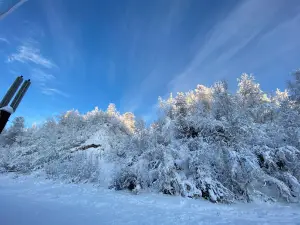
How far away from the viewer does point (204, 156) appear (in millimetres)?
9930

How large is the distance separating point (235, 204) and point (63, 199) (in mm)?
7097

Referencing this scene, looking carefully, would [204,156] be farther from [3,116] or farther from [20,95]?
[3,116]

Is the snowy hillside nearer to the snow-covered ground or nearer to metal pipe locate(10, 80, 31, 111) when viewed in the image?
the snow-covered ground

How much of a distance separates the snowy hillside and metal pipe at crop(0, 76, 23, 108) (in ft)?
23.7

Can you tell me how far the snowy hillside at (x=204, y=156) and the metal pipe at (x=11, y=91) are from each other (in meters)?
7.21

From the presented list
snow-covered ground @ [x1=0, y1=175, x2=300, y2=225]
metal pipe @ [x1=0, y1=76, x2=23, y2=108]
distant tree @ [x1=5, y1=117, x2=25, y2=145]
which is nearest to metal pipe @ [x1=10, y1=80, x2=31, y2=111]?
metal pipe @ [x1=0, y1=76, x2=23, y2=108]

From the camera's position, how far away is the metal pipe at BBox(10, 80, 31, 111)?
13.9 ft

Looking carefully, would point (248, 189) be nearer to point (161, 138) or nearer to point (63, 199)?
point (161, 138)

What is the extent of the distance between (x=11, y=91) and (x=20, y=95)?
187 mm

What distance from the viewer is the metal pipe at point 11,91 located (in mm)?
4078

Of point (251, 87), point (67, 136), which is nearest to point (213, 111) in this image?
point (251, 87)

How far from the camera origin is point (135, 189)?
374 inches

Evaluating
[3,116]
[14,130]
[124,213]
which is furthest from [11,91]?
[14,130]

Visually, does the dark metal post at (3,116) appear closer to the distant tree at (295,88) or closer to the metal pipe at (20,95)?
the metal pipe at (20,95)
